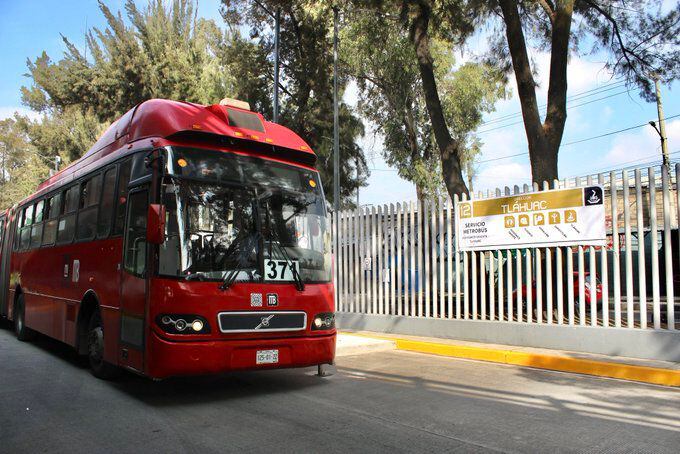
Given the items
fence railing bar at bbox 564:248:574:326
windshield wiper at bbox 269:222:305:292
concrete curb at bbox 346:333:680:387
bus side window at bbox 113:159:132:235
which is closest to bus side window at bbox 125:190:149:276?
bus side window at bbox 113:159:132:235

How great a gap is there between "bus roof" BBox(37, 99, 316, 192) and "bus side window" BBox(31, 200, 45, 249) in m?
3.39

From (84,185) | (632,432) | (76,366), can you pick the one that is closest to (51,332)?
(76,366)

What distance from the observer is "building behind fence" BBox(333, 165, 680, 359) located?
8109mm

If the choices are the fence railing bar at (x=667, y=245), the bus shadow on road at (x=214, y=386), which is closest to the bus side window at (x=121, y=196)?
the bus shadow on road at (x=214, y=386)

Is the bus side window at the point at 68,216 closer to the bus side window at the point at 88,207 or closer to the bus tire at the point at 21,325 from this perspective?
the bus side window at the point at 88,207

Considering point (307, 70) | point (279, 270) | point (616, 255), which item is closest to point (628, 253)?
point (616, 255)

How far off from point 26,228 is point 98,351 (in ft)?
17.3

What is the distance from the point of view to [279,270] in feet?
20.1

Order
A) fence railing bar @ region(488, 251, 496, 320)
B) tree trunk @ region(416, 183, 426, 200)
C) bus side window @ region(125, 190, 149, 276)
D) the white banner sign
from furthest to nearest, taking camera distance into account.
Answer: tree trunk @ region(416, 183, 426, 200), fence railing bar @ region(488, 251, 496, 320), the white banner sign, bus side window @ region(125, 190, 149, 276)

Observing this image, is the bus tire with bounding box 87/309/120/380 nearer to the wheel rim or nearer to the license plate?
the wheel rim

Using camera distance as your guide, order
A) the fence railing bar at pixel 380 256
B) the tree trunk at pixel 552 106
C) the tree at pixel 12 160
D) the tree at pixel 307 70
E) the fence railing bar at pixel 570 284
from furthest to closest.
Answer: the tree at pixel 12 160 → the tree at pixel 307 70 → the fence railing bar at pixel 380 256 → the tree trunk at pixel 552 106 → the fence railing bar at pixel 570 284

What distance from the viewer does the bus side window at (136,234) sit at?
584 centimetres

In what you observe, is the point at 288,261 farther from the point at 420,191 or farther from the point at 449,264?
the point at 420,191

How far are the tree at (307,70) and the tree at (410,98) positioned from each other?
1.91 metres
